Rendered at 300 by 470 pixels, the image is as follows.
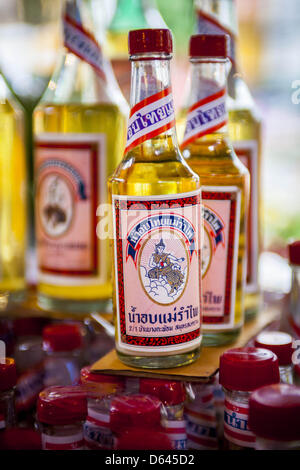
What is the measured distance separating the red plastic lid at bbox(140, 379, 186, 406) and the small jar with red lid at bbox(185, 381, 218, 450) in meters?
0.02

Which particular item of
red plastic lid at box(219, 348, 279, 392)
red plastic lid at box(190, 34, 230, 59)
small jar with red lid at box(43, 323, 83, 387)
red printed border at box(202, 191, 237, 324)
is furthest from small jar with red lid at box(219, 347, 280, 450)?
A: red plastic lid at box(190, 34, 230, 59)

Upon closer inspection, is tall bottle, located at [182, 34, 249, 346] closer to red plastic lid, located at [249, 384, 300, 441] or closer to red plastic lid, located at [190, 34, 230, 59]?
red plastic lid, located at [190, 34, 230, 59]

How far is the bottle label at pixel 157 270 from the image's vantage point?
23.8 inches

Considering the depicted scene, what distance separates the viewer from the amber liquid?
0.83m

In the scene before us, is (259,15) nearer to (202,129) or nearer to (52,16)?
(52,16)

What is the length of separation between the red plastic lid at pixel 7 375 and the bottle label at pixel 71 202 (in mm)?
199

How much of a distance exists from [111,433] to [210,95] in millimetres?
359

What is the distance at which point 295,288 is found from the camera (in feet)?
2.65

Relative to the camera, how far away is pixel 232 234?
70cm

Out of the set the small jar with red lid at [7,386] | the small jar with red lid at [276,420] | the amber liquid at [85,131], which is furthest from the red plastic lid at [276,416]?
the amber liquid at [85,131]

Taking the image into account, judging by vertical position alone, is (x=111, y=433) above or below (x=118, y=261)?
below

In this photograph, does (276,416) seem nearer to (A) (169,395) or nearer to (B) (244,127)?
(A) (169,395)
